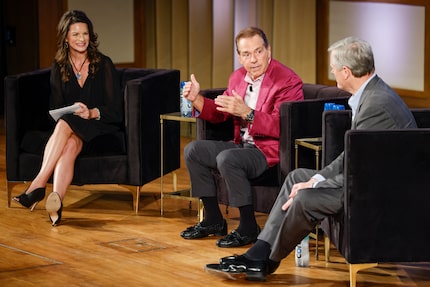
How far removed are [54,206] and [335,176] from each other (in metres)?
1.86

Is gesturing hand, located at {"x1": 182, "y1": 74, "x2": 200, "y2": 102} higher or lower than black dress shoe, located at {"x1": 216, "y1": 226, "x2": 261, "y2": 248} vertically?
higher

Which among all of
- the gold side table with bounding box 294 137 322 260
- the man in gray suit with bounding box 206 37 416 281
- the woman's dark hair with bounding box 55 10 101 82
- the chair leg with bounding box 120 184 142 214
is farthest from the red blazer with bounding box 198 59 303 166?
the woman's dark hair with bounding box 55 10 101 82

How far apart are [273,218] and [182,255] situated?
2.24 ft

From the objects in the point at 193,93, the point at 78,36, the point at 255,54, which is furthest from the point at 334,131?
the point at 78,36

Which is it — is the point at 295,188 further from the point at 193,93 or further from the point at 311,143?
the point at 193,93

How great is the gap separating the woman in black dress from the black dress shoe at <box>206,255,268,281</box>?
151 cm

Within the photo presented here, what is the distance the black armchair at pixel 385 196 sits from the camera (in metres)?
3.97

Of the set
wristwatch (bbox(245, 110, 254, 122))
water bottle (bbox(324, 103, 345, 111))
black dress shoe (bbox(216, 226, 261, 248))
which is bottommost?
black dress shoe (bbox(216, 226, 261, 248))

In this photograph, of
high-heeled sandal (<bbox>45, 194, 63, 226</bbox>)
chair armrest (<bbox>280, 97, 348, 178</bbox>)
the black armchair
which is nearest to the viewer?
the black armchair

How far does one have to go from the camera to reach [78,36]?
580 cm

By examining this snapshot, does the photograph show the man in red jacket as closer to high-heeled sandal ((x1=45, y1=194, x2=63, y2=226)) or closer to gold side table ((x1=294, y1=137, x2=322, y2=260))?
gold side table ((x1=294, y1=137, x2=322, y2=260))

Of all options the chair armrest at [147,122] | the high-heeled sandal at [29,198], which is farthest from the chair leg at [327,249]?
the high-heeled sandal at [29,198]

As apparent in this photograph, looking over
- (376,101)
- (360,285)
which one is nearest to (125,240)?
(360,285)

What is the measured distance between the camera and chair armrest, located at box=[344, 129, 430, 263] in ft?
13.0
